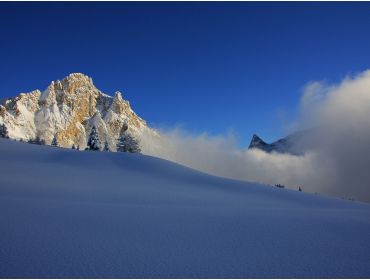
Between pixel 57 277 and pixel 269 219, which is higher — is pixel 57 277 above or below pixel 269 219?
below

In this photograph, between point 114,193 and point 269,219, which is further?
point 114,193

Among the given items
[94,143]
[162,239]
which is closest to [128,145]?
[94,143]

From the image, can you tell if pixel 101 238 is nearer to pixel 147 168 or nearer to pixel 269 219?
pixel 269 219

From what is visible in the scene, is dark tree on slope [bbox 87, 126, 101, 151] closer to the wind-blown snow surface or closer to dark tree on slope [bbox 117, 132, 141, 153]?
dark tree on slope [bbox 117, 132, 141, 153]

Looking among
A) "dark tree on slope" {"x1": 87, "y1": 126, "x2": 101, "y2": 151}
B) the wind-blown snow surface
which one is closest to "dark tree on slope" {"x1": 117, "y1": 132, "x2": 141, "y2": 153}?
"dark tree on slope" {"x1": 87, "y1": 126, "x2": 101, "y2": 151}

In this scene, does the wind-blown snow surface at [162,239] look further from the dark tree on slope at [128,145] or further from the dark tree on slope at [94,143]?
the dark tree on slope at [94,143]

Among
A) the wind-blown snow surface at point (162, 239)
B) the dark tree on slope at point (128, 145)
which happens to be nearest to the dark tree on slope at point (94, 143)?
the dark tree on slope at point (128, 145)

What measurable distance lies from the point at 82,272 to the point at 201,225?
3394mm

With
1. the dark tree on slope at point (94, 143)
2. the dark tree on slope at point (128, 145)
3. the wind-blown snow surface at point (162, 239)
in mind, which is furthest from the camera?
the dark tree on slope at point (94, 143)

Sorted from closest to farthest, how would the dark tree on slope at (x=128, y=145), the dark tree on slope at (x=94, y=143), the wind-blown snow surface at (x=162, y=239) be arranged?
1. the wind-blown snow surface at (x=162, y=239)
2. the dark tree on slope at (x=128, y=145)
3. the dark tree on slope at (x=94, y=143)

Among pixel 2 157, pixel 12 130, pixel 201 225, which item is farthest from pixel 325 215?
pixel 12 130

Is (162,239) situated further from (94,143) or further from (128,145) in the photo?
(94,143)

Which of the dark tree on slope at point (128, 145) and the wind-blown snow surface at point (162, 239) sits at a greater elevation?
the dark tree on slope at point (128, 145)

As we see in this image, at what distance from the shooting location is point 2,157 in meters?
18.5
